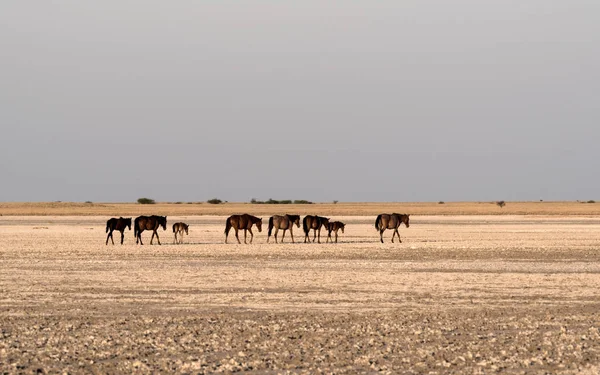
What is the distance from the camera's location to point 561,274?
2266 cm

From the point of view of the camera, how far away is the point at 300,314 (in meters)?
14.8

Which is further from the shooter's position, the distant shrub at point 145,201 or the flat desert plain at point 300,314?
the distant shrub at point 145,201

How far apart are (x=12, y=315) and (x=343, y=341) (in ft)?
18.8

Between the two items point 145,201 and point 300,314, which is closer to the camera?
point 300,314

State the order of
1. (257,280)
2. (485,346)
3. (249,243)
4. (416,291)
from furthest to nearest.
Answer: (249,243) → (257,280) → (416,291) → (485,346)

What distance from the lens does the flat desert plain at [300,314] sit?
1069 centimetres

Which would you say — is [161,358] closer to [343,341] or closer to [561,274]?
[343,341]

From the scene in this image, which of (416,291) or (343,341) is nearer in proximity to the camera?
(343,341)

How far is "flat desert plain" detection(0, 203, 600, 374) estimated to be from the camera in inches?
421

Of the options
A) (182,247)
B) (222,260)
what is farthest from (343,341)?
(182,247)

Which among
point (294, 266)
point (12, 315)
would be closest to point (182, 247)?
point (294, 266)

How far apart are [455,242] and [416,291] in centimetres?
1946

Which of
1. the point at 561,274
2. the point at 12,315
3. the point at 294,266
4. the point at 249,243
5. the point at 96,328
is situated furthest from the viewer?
the point at 249,243

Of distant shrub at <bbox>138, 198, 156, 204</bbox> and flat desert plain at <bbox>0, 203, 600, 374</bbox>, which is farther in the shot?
distant shrub at <bbox>138, 198, 156, 204</bbox>
